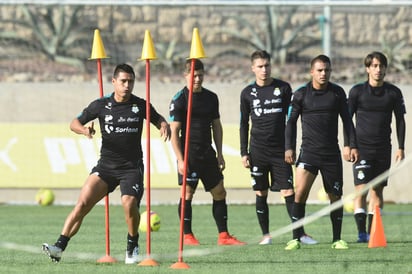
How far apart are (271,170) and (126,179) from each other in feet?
9.02

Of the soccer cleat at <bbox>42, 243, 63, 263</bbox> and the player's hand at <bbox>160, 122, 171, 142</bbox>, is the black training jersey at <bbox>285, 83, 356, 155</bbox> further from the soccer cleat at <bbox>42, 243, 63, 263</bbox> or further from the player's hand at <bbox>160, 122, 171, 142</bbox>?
the soccer cleat at <bbox>42, 243, 63, 263</bbox>

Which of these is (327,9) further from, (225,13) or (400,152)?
(400,152)

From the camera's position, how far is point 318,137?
1335 cm

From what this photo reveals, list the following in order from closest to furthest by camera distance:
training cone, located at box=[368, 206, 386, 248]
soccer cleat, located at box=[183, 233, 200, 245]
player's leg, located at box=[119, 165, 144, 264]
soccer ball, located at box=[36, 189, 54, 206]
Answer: player's leg, located at box=[119, 165, 144, 264] → training cone, located at box=[368, 206, 386, 248] → soccer cleat, located at box=[183, 233, 200, 245] → soccer ball, located at box=[36, 189, 54, 206]

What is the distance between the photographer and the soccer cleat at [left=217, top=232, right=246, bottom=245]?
1367 centimetres

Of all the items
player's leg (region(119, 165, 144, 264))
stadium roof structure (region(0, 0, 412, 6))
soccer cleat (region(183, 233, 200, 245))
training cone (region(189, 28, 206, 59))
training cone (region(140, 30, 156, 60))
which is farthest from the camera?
stadium roof structure (region(0, 0, 412, 6))

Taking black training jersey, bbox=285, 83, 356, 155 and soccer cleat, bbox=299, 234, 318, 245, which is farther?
soccer cleat, bbox=299, 234, 318, 245

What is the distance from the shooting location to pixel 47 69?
820 inches

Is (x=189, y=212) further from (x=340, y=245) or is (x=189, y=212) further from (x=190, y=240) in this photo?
(x=340, y=245)

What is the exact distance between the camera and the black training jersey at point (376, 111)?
1393 cm

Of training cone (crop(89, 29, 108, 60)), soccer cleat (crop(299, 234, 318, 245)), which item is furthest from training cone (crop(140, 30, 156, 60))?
soccer cleat (crop(299, 234, 318, 245))

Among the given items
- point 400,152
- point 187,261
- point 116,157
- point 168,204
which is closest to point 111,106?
point 116,157

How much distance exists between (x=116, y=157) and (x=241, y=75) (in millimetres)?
9295

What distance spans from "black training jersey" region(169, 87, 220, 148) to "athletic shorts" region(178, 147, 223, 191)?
11 cm
